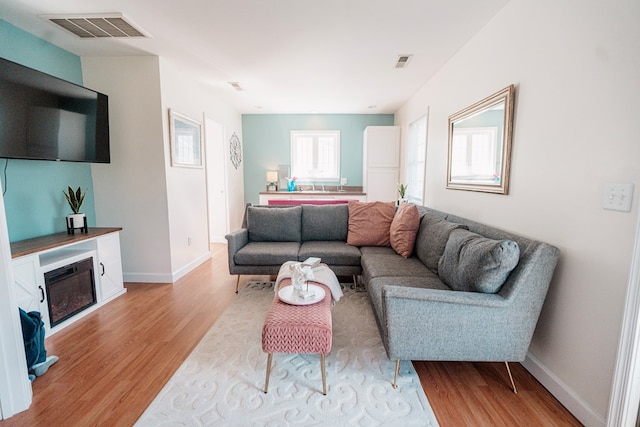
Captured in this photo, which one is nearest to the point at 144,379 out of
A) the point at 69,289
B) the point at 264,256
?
the point at 69,289

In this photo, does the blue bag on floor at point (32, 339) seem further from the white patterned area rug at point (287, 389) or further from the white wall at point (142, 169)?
the white wall at point (142, 169)

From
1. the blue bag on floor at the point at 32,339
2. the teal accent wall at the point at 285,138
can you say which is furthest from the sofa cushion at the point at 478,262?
the teal accent wall at the point at 285,138

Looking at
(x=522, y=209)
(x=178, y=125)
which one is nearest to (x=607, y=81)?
(x=522, y=209)

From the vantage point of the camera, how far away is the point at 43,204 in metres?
2.54

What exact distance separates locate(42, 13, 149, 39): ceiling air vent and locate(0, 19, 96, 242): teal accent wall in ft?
1.34

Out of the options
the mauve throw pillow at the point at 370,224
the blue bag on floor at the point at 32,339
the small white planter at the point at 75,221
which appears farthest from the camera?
the mauve throw pillow at the point at 370,224

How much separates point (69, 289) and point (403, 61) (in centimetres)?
383

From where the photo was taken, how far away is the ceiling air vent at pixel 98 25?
2.15 m

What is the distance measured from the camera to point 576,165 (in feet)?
4.60

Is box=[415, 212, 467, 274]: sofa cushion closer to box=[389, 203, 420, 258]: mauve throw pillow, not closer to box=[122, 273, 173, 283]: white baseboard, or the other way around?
box=[389, 203, 420, 258]: mauve throw pillow

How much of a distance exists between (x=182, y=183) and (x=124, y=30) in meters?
1.60

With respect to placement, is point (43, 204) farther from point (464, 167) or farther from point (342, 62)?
point (464, 167)

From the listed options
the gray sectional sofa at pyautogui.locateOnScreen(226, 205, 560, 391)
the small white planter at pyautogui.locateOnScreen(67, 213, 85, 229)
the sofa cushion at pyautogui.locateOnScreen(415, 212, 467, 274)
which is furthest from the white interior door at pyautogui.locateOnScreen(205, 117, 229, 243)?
the gray sectional sofa at pyautogui.locateOnScreen(226, 205, 560, 391)

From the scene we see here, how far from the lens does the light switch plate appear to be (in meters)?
1.16
